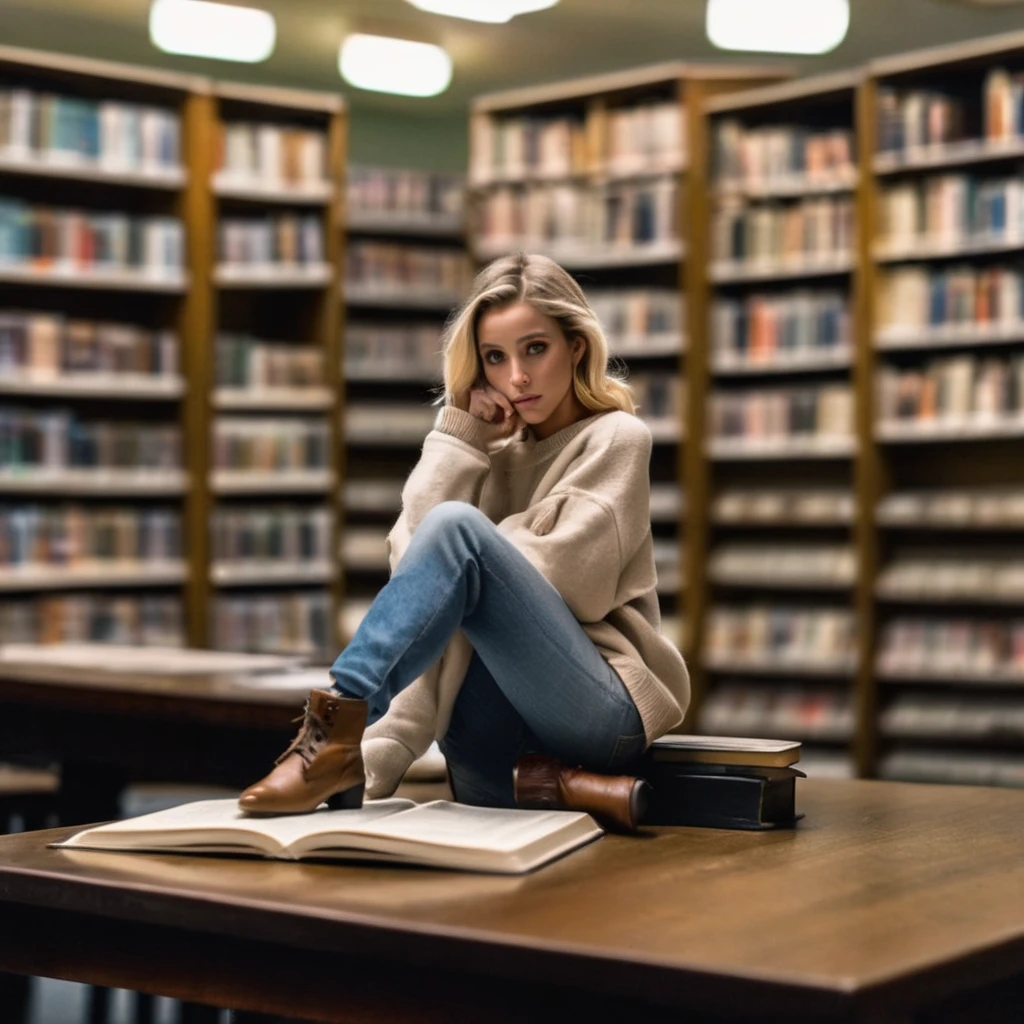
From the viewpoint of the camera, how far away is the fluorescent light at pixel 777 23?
4.96 metres

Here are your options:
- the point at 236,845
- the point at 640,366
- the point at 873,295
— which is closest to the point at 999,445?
the point at 873,295

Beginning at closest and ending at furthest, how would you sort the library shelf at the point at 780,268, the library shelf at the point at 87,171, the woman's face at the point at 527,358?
the woman's face at the point at 527,358
the library shelf at the point at 87,171
the library shelf at the point at 780,268

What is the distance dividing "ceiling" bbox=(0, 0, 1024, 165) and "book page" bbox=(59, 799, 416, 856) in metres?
5.18

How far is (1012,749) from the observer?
5.06 meters

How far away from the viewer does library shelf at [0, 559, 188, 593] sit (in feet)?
17.2

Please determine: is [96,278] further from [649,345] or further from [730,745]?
[730,745]

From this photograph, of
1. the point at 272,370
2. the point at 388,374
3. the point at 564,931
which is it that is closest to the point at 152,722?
the point at 564,931

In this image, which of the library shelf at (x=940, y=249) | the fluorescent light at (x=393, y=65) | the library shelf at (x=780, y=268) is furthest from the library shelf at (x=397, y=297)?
the library shelf at (x=940, y=249)

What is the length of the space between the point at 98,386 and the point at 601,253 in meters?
1.92

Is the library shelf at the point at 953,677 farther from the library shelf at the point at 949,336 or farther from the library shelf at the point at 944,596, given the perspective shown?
the library shelf at the point at 949,336

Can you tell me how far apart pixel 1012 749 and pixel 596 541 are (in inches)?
147

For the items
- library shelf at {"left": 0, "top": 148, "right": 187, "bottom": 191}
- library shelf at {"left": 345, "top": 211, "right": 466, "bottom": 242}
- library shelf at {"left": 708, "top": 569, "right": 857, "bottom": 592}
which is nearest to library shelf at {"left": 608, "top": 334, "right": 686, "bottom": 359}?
library shelf at {"left": 708, "top": 569, "right": 857, "bottom": 592}

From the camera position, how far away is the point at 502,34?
21.4 feet

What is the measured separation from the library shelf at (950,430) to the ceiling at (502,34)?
1867 millimetres
